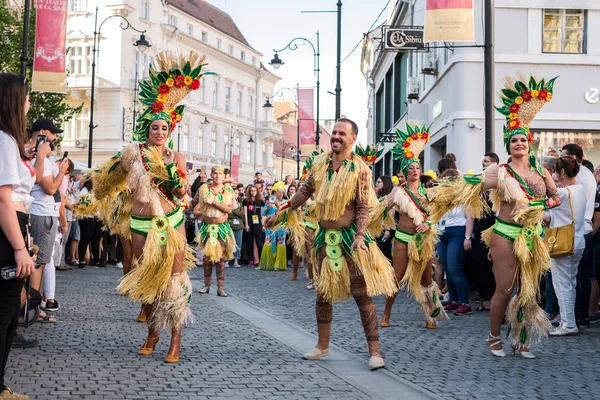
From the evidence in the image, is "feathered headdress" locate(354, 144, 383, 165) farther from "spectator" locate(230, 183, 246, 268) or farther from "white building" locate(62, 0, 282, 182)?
"white building" locate(62, 0, 282, 182)

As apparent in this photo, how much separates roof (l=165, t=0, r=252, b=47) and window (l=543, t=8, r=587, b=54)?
49.8m

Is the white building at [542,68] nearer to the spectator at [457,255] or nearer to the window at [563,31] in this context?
the window at [563,31]

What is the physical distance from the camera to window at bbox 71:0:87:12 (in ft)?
200

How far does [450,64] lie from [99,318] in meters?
13.3

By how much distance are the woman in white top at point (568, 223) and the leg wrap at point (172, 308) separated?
4.40 metres

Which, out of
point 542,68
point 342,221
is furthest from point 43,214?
point 542,68

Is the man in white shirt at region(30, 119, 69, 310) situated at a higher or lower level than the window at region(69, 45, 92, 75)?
lower

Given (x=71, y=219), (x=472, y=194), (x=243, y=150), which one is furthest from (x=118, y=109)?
(x=472, y=194)

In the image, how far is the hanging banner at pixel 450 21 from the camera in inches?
513

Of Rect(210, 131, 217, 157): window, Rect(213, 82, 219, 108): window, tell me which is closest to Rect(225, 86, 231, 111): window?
Rect(213, 82, 219, 108): window

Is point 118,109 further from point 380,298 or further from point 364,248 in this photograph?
point 364,248

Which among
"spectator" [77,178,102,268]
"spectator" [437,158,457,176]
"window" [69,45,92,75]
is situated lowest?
"spectator" [77,178,102,268]

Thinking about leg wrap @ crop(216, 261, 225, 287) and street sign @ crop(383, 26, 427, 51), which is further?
street sign @ crop(383, 26, 427, 51)

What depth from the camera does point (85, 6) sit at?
6072 cm
